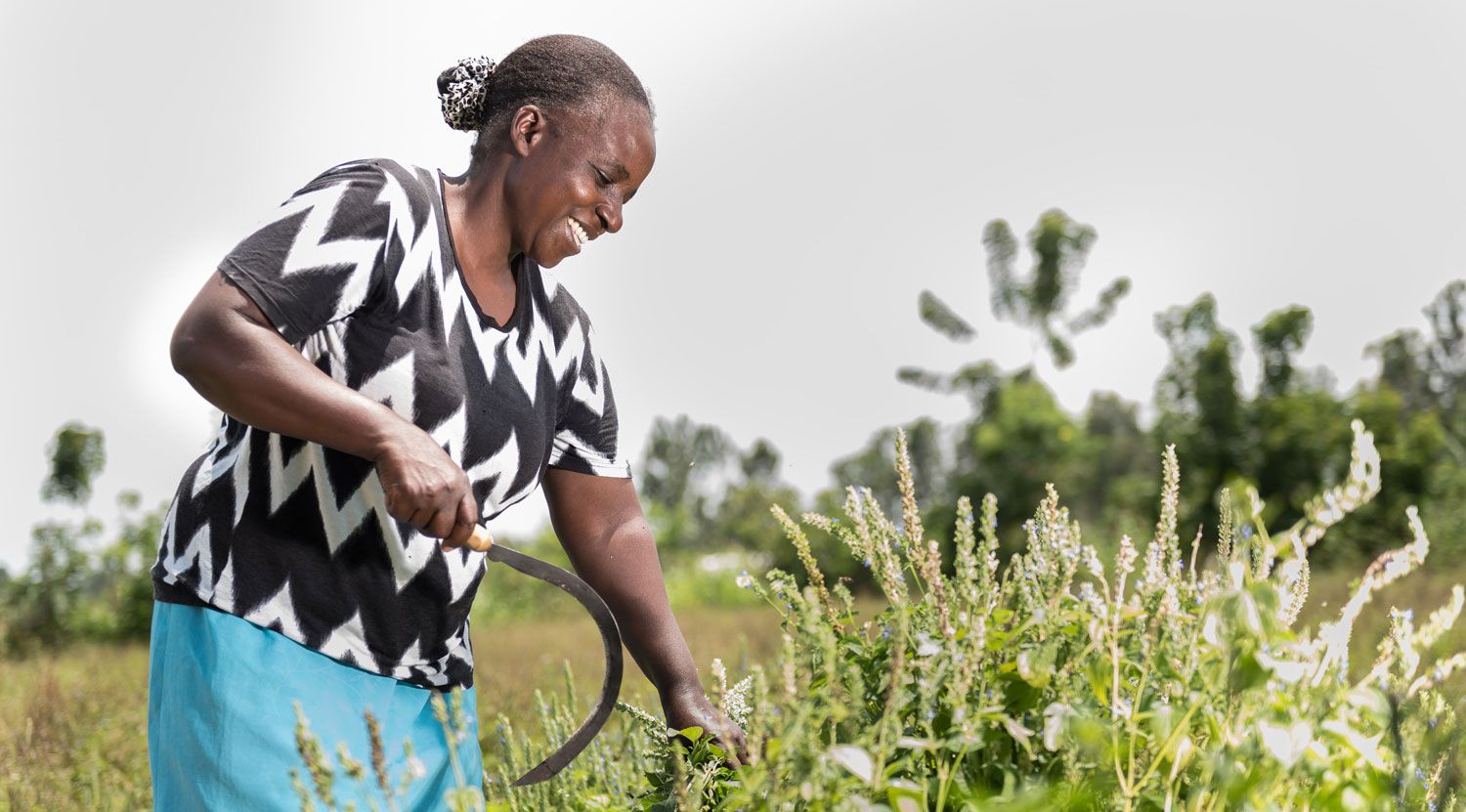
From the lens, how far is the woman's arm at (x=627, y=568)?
2180 mm

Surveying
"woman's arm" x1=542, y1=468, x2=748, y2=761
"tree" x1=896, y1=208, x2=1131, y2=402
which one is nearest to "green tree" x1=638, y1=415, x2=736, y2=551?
"tree" x1=896, y1=208, x2=1131, y2=402

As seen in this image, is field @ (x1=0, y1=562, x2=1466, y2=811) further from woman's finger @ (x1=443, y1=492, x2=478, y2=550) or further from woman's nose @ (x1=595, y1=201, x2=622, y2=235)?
woman's nose @ (x1=595, y1=201, x2=622, y2=235)

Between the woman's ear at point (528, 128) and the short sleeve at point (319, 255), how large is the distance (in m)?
0.26

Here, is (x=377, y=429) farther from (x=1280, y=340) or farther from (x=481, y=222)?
(x=1280, y=340)

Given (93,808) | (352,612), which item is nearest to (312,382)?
(352,612)

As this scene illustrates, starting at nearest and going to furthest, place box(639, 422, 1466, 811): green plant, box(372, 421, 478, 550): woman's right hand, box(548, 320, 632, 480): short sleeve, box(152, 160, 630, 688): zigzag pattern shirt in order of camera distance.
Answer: box(639, 422, 1466, 811): green plant
box(372, 421, 478, 550): woman's right hand
box(152, 160, 630, 688): zigzag pattern shirt
box(548, 320, 632, 480): short sleeve

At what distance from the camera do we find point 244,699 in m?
1.75

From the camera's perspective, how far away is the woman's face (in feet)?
6.47

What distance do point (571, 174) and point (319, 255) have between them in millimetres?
438

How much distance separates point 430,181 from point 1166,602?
1.22 meters

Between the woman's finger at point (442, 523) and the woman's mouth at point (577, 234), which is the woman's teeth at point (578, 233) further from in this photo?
the woman's finger at point (442, 523)

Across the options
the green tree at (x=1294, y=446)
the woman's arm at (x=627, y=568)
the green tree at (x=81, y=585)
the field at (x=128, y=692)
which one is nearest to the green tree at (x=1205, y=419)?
the green tree at (x=1294, y=446)

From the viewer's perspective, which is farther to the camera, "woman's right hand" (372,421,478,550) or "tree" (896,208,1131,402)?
"tree" (896,208,1131,402)

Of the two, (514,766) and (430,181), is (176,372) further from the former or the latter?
(514,766)
